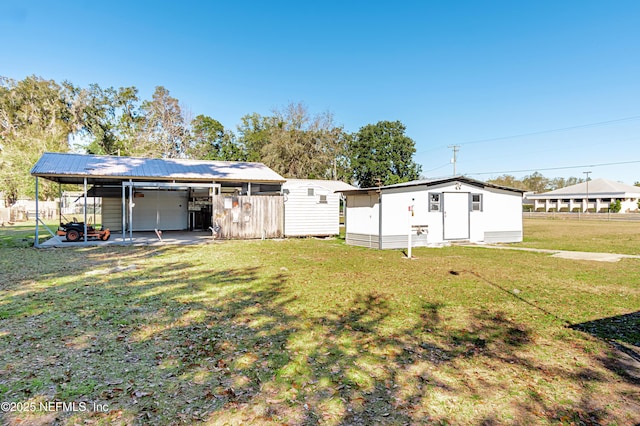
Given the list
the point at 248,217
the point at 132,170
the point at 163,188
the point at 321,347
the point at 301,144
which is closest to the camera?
the point at 321,347

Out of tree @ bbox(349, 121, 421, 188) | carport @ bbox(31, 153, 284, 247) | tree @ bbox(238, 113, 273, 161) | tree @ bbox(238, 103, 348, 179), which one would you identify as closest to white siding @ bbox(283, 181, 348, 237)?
carport @ bbox(31, 153, 284, 247)

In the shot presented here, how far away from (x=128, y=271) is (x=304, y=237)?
384 inches

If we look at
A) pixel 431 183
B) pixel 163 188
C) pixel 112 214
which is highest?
pixel 163 188

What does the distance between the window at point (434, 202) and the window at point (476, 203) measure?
1.73 m

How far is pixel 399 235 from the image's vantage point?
1331cm

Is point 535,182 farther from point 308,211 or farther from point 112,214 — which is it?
point 112,214

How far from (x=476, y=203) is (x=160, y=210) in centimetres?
1695

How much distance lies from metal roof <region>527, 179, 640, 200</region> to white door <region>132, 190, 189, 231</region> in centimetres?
6040

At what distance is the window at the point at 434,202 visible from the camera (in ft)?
45.5

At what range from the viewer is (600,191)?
184 feet

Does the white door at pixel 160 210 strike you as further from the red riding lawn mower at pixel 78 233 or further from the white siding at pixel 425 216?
the white siding at pixel 425 216

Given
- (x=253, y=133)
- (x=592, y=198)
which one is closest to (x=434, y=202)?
(x=253, y=133)

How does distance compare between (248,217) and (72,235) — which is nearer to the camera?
Answer: (72,235)

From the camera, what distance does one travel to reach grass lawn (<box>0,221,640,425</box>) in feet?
9.46
